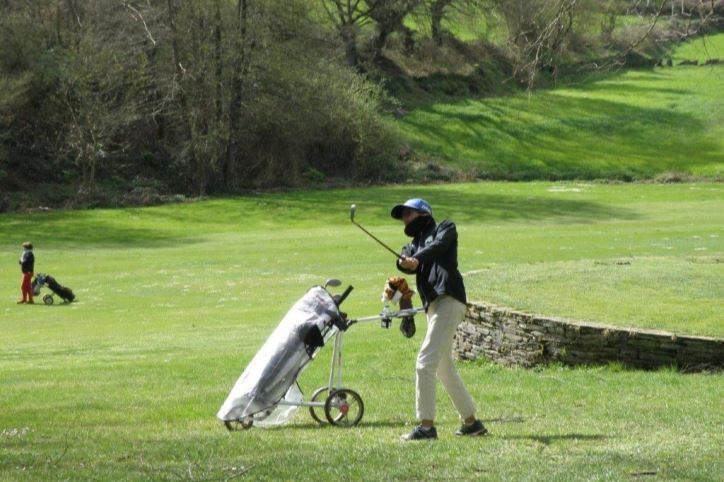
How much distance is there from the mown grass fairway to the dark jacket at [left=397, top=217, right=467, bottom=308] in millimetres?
1381

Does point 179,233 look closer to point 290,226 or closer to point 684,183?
point 290,226

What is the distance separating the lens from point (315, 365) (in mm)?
18281

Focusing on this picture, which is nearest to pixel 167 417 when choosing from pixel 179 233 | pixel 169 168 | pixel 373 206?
pixel 179 233

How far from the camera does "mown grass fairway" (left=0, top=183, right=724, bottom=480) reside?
9672 mm

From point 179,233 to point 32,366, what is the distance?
2699 cm

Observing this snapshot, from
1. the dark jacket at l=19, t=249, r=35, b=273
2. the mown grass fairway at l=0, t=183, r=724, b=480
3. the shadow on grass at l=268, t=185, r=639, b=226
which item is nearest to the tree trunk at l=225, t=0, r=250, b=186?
the shadow on grass at l=268, t=185, r=639, b=226

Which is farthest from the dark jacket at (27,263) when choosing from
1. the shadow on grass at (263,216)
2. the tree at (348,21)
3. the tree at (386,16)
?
the tree at (386,16)

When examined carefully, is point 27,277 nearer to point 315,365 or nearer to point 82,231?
point 315,365

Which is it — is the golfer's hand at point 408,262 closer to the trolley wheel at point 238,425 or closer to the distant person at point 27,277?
the trolley wheel at point 238,425

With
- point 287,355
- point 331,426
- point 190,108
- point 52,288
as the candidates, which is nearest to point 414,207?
point 287,355

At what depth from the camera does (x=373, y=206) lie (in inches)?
2014

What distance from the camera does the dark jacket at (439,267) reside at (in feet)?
35.0

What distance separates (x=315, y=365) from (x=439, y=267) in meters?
7.78

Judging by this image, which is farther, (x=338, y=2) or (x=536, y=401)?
(x=338, y=2)
